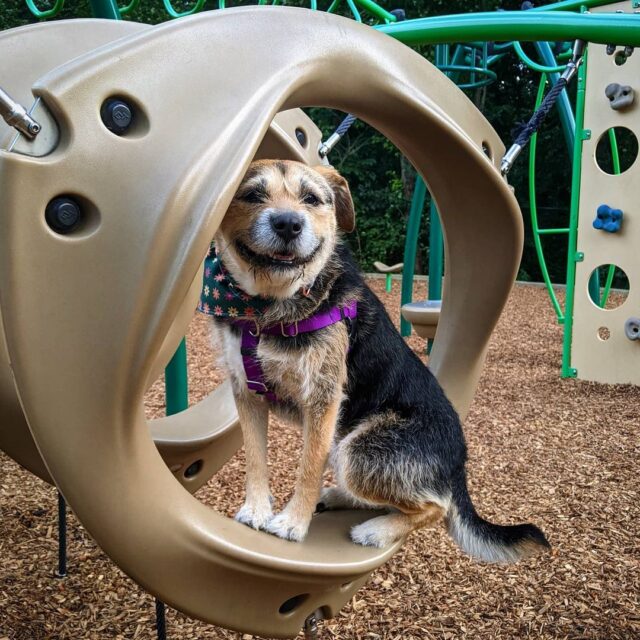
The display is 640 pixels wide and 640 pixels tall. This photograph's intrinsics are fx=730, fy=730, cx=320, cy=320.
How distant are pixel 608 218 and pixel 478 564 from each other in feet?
11.8

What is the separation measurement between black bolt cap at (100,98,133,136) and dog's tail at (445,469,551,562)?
133cm

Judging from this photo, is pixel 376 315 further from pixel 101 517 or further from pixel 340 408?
pixel 101 517

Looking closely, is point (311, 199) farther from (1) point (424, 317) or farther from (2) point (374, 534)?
(1) point (424, 317)

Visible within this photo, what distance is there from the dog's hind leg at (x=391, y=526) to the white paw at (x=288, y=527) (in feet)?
0.42

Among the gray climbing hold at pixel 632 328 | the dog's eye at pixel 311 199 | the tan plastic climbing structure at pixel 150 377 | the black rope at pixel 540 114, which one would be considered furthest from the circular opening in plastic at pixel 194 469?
the gray climbing hold at pixel 632 328

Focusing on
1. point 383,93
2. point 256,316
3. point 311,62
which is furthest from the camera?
point 256,316

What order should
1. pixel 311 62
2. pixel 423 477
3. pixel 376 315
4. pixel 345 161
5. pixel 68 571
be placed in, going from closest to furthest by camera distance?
pixel 311 62 < pixel 423 477 < pixel 376 315 < pixel 68 571 < pixel 345 161

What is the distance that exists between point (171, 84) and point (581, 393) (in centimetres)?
477

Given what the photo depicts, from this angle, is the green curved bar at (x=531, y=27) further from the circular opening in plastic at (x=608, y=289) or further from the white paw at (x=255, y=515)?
the circular opening in plastic at (x=608, y=289)

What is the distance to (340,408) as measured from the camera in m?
1.92

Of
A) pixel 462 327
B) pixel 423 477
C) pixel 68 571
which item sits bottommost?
pixel 68 571

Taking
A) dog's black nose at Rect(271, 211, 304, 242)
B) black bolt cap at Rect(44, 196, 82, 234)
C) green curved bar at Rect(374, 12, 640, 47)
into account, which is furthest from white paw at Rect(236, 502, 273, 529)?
green curved bar at Rect(374, 12, 640, 47)

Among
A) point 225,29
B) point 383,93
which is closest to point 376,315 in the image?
point 383,93

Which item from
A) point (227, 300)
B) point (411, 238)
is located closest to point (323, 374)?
point (227, 300)
